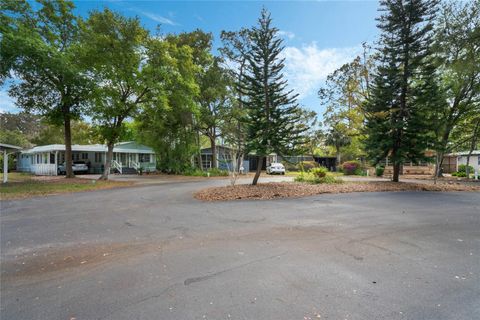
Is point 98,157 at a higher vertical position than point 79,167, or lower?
higher

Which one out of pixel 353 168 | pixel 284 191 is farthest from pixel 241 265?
pixel 353 168

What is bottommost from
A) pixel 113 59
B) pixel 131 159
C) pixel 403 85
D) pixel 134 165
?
pixel 134 165

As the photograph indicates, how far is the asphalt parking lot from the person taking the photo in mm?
2551

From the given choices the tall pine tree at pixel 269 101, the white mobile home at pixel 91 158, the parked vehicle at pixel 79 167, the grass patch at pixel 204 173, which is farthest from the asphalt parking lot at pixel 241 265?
the white mobile home at pixel 91 158

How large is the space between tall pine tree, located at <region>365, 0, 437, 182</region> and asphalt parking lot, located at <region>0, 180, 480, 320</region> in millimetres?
7590

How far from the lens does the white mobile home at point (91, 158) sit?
946 inches

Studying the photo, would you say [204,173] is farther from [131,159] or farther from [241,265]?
[241,265]

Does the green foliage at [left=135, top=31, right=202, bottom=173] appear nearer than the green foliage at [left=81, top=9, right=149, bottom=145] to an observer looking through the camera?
No

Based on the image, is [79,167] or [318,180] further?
[79,167]

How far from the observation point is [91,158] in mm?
27875

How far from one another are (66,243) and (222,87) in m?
21.1

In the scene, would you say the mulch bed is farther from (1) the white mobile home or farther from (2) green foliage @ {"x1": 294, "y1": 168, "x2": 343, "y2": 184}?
(1) the white mobile home

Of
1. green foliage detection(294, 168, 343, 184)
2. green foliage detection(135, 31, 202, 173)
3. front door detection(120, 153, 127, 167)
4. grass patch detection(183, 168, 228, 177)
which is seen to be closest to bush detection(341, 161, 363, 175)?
green foliage detection(294, 168, 343, 184)

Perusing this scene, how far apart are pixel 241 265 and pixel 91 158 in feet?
98.3
